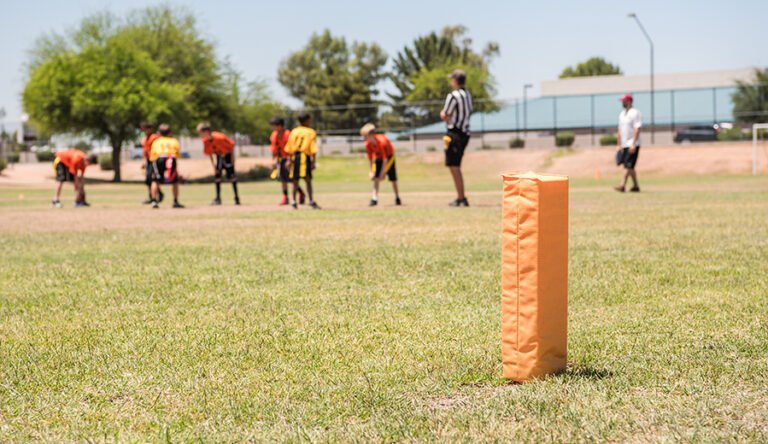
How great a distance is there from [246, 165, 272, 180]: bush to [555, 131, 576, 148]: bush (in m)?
16.7

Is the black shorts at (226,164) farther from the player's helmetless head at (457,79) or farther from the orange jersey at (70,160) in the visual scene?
the player's helmetless head at (457,79)

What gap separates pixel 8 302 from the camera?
6895mm

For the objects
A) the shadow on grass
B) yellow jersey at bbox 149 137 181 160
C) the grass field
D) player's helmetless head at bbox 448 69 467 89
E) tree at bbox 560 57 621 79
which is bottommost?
the grass field

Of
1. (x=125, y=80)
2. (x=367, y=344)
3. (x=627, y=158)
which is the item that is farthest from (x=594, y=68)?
(x=367, y=344)

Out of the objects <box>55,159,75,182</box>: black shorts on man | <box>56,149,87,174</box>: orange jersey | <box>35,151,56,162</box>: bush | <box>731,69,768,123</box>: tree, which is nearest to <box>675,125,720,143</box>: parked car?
<box>731,69,768,123</box>: tree

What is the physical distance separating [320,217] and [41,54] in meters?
43.7

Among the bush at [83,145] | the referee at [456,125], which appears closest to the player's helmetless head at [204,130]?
the referee at [456,125]

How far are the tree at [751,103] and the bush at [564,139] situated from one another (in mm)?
9020

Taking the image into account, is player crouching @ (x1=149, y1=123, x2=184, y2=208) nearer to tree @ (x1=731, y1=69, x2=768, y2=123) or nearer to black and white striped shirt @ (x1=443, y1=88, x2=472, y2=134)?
black and white striped shirt @ (x1=443, y1=88, x2=472, y2=134)

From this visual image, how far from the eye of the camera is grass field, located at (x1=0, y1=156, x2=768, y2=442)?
3604 mm

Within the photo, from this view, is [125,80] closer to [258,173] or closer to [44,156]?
[258,173]

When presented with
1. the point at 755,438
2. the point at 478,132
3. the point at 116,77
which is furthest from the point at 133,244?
the point at 478,132

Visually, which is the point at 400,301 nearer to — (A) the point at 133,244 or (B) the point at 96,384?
(B) the point at 96,384

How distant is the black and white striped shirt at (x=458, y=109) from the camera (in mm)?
16859
